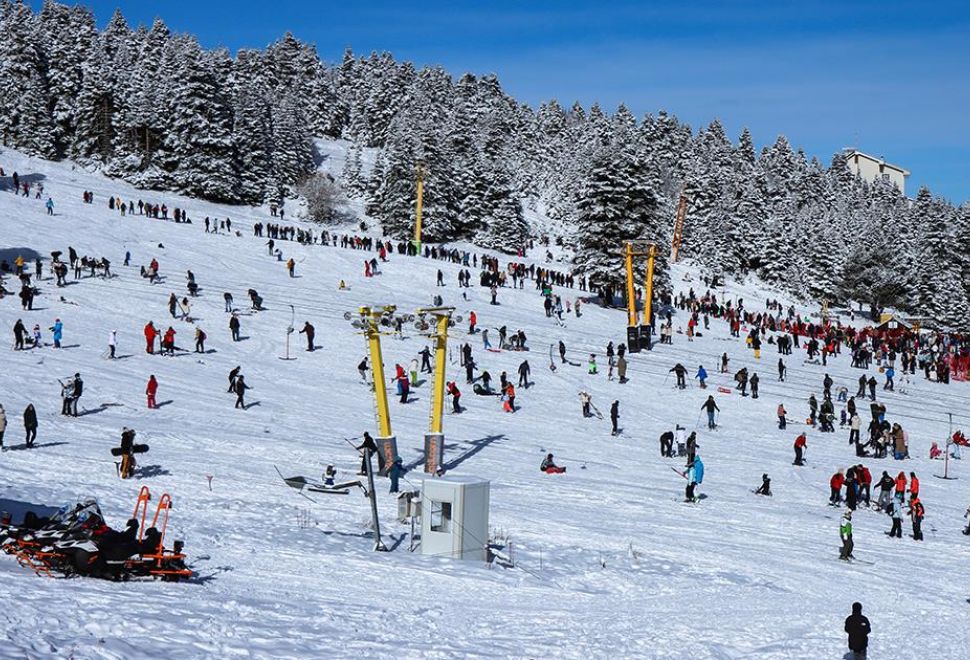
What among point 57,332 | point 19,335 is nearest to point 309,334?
point 57,332

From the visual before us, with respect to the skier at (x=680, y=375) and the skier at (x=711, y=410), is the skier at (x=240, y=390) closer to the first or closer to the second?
the skier at (x=711, y=410)

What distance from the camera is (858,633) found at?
13.4m

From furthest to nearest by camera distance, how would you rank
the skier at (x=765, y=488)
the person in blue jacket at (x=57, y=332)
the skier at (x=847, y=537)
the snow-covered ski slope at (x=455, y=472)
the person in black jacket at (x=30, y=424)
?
the person in blue jacket at (x=57, y=332), the skier at (x=765, y=488), the person in black jacket at (x=30, y=424), the skier at (x=847, y=537), the snow-covered ski slope at (x=455, y=472)

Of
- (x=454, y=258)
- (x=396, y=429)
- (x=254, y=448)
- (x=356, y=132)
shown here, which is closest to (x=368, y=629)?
(x=254, y=448)

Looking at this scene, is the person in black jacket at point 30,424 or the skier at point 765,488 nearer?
the person in black jacket at point 30,424

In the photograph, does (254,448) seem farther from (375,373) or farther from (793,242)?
(793,242)

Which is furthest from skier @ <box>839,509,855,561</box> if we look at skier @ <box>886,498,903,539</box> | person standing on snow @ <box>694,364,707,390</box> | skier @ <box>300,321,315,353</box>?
skier @ <box>300,321,315,353</box>

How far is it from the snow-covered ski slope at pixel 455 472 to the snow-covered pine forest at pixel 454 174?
875 inches

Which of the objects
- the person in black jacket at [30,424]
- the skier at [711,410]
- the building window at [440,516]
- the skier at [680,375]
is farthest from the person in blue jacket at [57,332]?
the skier at [680,375]

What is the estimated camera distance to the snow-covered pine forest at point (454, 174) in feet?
253

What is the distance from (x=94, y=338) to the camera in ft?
118

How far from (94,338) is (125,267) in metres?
11.0

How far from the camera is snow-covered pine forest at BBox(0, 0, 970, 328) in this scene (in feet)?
253

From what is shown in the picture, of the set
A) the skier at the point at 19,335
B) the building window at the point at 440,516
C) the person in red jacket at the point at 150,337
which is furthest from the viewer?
the person in red jacket at the point at 150,337
